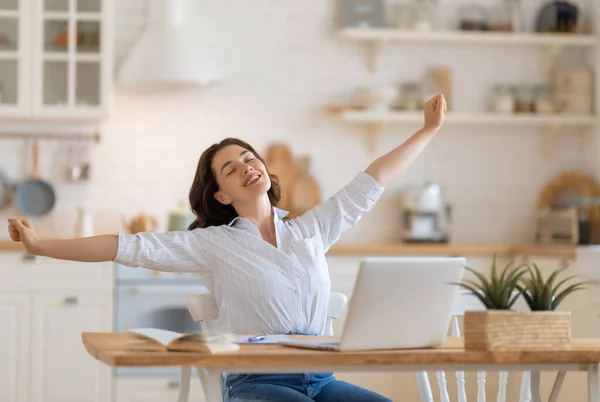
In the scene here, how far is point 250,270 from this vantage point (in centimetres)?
248

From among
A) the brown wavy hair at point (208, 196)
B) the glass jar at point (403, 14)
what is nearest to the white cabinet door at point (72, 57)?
the glass jar at point (403, 14)

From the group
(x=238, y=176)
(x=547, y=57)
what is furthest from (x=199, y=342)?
(x=547, y=57)

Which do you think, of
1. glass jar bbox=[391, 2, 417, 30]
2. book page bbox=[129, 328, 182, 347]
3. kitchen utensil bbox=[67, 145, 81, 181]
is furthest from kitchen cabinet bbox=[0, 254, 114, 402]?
book page bbox=[129, 328, 182, 347]

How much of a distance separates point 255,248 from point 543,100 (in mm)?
3496

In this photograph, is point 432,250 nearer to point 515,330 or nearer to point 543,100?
point 543,100

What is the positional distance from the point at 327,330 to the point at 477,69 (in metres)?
3.36

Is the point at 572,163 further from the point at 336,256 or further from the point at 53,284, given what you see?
the point at 53,284

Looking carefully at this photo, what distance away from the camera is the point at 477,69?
18.8 feet

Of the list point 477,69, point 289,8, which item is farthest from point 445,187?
point 289,8

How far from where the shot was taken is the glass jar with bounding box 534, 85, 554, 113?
5.61m

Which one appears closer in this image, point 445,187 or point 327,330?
point 327,330

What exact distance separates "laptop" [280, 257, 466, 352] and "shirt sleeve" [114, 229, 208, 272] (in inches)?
20.5

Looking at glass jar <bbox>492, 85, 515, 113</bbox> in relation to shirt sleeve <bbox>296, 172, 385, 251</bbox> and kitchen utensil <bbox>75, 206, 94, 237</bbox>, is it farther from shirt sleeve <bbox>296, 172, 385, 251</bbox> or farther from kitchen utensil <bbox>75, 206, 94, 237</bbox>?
shirt sleeve <bbox>296, 172, 385, 251</bbox>

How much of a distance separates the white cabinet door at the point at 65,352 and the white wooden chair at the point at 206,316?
2353 mm
